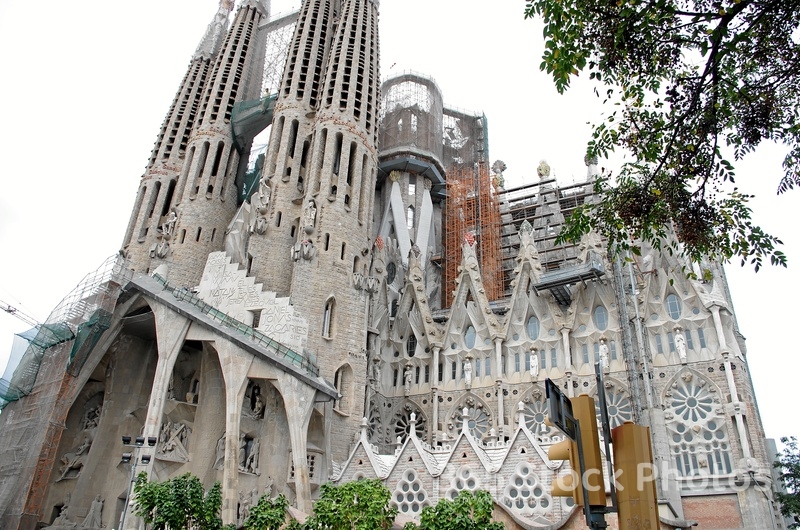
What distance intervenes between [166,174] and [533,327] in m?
18.8

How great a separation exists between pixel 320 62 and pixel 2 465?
21.4 meters

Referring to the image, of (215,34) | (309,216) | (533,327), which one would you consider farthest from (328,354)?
(215,34)

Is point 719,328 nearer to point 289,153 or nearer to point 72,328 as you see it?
point 289,153

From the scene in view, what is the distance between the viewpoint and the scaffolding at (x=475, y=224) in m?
33.4

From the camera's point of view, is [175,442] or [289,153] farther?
[289,153]

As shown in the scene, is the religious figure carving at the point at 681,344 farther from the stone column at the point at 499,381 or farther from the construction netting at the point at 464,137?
the construction netting at the point at 464,137

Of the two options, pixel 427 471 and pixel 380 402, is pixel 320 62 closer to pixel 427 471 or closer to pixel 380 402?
pixel 380 402

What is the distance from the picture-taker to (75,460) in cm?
2273

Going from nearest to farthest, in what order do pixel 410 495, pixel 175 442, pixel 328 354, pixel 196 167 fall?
pixel 410 495 < pixel 175 442 < pixel 328 354 < pixel 196 167

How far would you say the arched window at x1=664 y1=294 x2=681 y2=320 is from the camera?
75.5 feet

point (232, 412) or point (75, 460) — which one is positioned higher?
point (232, 412)

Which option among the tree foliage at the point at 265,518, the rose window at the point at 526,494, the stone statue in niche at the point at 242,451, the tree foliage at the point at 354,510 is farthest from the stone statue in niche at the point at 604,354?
the tree foliage at the point at 265,518

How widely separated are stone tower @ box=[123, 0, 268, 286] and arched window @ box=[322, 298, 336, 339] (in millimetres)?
7345

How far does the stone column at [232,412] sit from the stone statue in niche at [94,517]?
529cm
